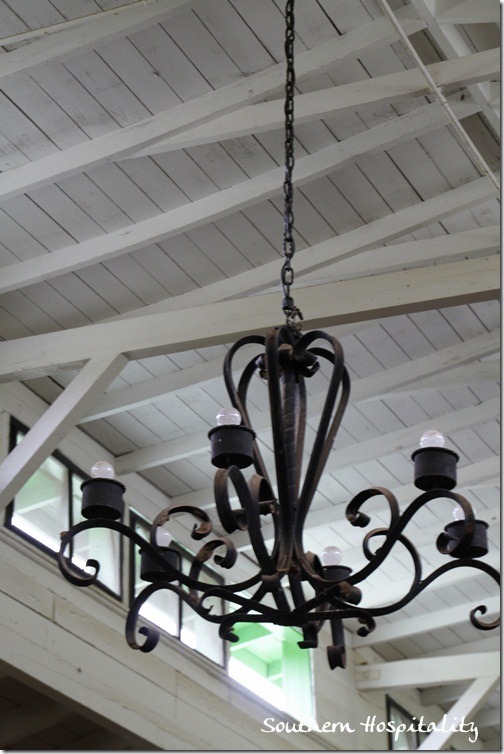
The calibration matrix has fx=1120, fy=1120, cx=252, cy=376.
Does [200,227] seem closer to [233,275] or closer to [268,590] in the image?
[233,275]

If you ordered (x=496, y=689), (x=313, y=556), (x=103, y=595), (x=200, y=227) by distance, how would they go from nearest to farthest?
1. (x=313, y=556)
2. (x=200, y=227)
3. (x=103, y=595)
4. (x=496, y=689)

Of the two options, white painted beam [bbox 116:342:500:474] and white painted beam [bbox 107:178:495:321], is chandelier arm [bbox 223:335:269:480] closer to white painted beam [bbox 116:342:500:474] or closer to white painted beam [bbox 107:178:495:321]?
white painted beam [bbox 107:178:495:321]

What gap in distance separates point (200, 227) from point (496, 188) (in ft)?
4.44

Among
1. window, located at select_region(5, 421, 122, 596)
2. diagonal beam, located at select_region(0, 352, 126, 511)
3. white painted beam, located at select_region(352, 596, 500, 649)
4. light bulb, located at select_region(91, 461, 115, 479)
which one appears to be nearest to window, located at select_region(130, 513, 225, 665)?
window, located at select_region(5, 421, 122, 596)

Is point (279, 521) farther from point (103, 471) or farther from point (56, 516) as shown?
point (56, 516)

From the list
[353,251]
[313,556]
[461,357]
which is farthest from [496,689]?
[313,556]

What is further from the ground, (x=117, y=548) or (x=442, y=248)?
(x=442, y=248)

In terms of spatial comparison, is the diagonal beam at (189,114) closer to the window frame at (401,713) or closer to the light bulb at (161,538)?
the light bulb at (161,538)

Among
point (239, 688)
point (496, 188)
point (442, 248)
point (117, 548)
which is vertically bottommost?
point (239, 688)

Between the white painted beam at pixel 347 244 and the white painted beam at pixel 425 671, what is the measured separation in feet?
12.5

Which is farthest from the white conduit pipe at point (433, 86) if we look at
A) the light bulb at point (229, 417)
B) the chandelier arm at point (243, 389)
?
the light bulb at point (229, 417)

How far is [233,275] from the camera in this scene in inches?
213

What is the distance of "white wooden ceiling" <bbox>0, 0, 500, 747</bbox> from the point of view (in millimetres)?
4430

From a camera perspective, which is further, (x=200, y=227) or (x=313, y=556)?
(x=200, y=227)
